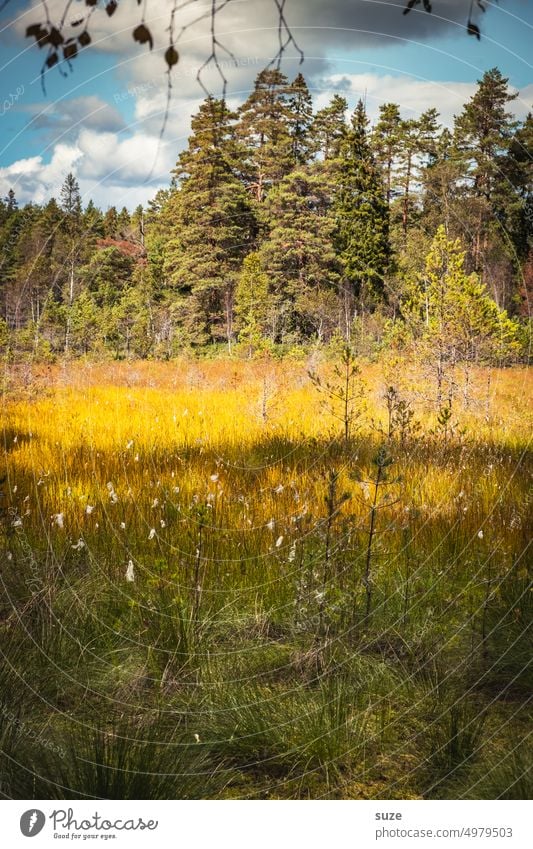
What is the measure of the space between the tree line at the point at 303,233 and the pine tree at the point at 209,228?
0.02 m

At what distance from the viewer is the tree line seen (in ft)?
13.5

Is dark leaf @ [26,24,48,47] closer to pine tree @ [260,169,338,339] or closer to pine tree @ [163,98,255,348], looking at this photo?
pine tree @ [163,98,255,348]

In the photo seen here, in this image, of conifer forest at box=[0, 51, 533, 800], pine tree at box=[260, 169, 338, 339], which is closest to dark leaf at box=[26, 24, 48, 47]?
conifer forest at box=[0, 51, 533, 800]

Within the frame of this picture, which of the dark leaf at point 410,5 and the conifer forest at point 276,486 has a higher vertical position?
the dark leaf at point 410,5

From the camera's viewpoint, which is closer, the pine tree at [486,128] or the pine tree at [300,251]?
the pine tree at [486,128]

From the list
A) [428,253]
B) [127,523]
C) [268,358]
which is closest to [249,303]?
[268,358]

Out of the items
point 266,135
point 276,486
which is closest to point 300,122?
point 266,135

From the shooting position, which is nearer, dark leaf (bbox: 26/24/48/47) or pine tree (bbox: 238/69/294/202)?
dark leaf (bbox: 26/24/48/47)

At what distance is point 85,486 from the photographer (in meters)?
4.46

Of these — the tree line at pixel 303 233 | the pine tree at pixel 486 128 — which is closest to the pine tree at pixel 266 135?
the tree line at pixel 303 233

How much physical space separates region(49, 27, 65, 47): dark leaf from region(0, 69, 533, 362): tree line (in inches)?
32.5

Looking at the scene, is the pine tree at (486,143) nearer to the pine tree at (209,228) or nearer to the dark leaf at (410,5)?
the dark leaf at (410,5)

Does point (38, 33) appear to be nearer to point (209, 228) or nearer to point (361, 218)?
point (361, 218)

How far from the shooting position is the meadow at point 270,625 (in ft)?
6.82
